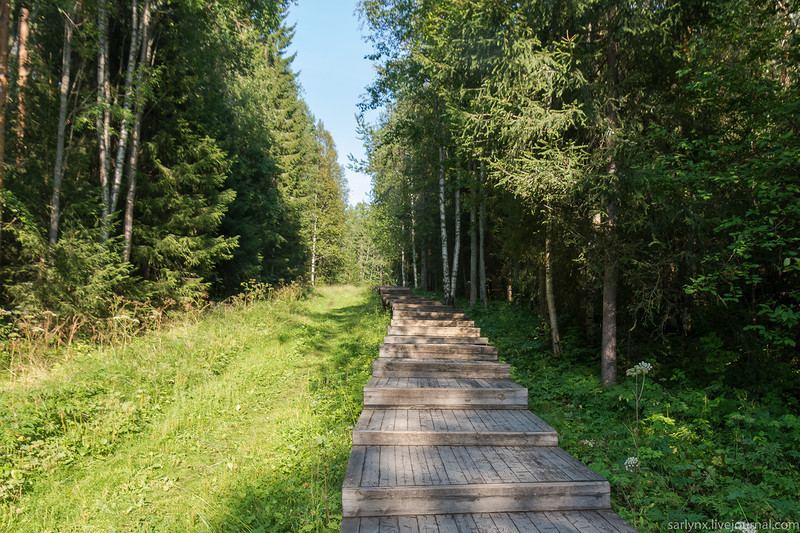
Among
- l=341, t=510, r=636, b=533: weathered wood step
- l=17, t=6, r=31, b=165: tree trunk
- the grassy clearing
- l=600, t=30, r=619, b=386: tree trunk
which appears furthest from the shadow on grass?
l=17, t=6, r=31, b=165: tree trunk

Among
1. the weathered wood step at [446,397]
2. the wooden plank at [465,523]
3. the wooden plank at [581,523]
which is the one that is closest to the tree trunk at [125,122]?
the weathered wood step at [446,397]

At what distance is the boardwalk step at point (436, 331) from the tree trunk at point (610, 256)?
9.04 ft

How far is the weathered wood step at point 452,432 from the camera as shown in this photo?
4.45 metres

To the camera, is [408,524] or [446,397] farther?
[446,397]

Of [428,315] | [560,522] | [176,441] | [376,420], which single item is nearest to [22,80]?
[176,441]

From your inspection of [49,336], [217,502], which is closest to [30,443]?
[217,502]

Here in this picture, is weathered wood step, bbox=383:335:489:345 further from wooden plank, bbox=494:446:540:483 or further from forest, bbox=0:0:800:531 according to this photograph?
wooden plank, bbox=494:446:540:483

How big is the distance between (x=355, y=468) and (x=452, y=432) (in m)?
1.29

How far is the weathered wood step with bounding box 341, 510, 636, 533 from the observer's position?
9.93 feet

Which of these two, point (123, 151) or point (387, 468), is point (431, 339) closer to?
point (387, 468)

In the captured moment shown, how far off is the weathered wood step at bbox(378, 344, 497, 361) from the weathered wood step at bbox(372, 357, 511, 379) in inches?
27.2

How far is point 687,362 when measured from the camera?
6.79 meters

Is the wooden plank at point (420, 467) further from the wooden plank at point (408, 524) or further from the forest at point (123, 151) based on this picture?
the forest at point (123, 151)

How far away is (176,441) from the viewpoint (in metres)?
5.29
